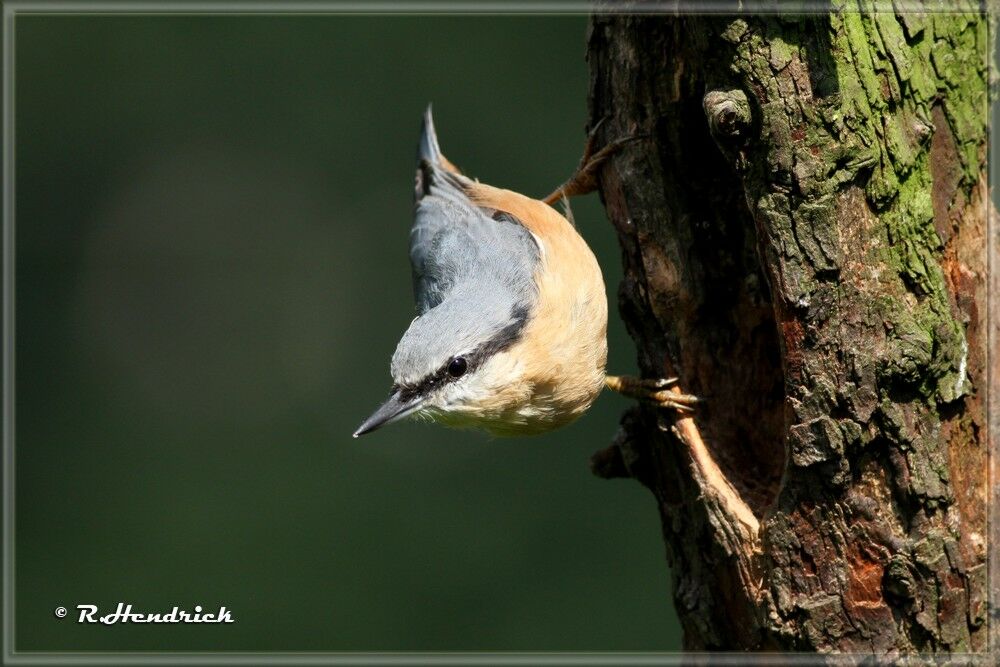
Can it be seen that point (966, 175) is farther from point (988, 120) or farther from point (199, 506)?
point (199, 506)

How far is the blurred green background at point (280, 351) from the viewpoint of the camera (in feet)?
15.2

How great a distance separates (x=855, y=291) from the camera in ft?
6.68

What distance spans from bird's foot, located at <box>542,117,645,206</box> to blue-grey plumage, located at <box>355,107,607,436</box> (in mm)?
94

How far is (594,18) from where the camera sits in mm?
2422

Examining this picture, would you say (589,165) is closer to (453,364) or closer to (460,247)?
(460,247)

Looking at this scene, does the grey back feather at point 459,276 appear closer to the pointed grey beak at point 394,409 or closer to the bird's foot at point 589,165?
the pointed grey beak at point 394,409

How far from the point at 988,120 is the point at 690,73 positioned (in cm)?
63

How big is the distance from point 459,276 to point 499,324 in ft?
0.79

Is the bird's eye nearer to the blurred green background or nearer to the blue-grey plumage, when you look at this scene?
the blue-grey plumage

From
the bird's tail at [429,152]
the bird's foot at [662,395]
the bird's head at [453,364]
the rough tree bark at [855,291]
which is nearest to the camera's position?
the rough tree bark at [855,291]

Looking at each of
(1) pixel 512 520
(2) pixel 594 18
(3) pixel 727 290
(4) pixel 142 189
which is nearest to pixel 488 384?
(3) pixel 727 290

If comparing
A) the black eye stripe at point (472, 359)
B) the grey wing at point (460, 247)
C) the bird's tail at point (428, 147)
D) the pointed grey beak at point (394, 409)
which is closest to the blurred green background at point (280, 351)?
the bird's tail at point (428, 147)

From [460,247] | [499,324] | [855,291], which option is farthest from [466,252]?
[855,291]

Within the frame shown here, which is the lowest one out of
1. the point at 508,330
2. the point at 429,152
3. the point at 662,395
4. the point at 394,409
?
the point at 662,395
